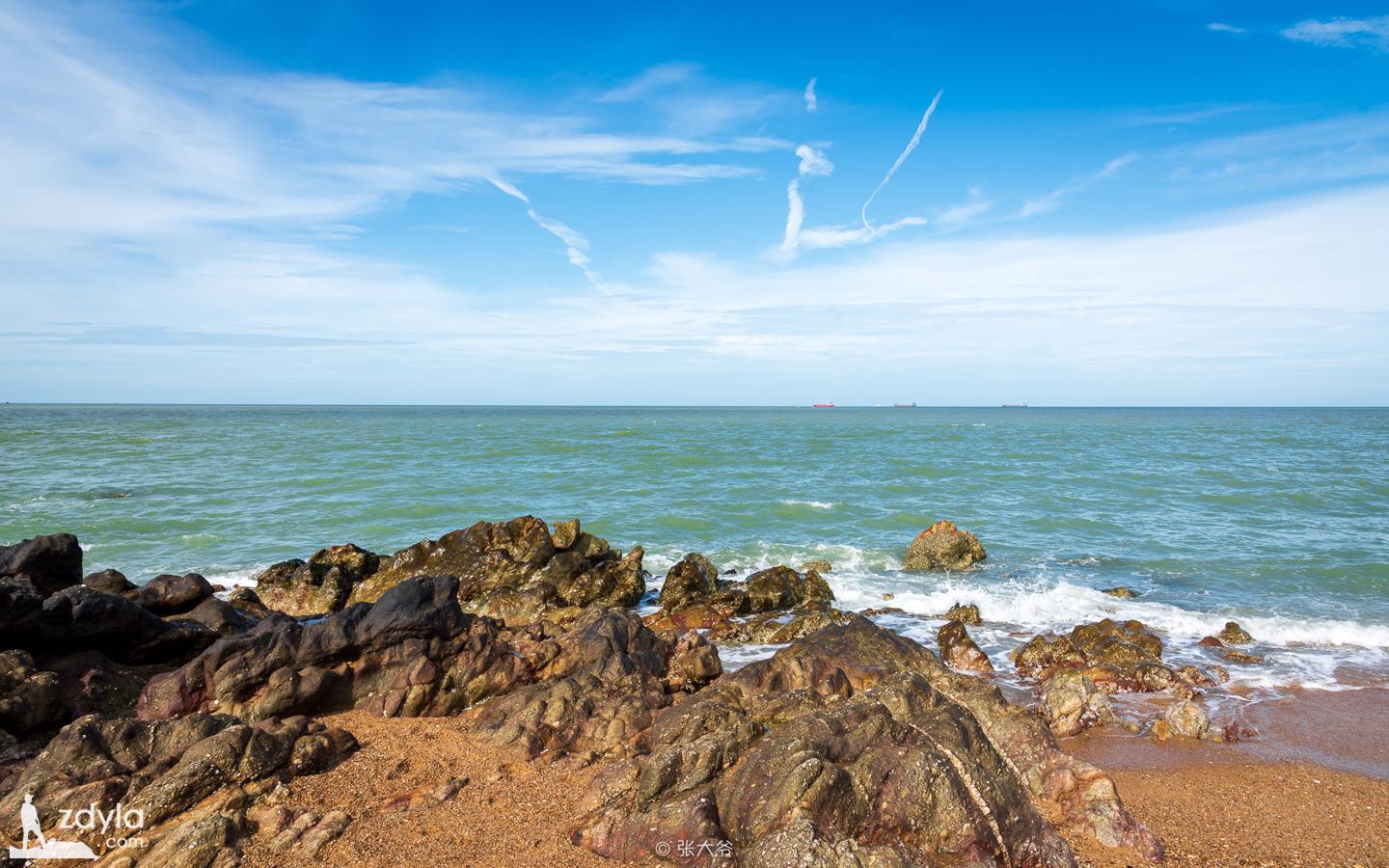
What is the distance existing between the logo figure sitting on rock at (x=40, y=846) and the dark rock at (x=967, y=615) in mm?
14219

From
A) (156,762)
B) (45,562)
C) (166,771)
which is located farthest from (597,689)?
(45,562)

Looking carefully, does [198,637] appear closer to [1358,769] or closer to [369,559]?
[369,559]

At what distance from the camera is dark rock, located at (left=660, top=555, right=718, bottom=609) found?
16266mm

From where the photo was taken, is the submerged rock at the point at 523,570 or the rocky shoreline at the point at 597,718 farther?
the submerged rock at the point at 523,570

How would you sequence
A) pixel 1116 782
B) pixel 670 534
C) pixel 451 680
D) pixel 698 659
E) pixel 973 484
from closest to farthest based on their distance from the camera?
pixel 1116 782 → pixel 451 680 → pixel 698 659 → pixel 670 534 → pixel 973 484

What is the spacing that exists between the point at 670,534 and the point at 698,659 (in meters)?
13.5

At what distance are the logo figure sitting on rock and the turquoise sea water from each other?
13336mm

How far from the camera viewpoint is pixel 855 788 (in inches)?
250

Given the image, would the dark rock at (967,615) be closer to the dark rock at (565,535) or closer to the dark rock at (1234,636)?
the dark rock at (1234,636)

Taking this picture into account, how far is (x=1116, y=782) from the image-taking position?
854 cm

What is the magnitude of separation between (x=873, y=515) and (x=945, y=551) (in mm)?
7598

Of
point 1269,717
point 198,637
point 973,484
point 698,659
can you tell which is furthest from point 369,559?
point 973,484

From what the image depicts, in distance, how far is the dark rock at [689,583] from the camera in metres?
16.3

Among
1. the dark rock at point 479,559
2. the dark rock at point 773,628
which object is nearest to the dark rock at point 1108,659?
the dark rock at point 773,628
